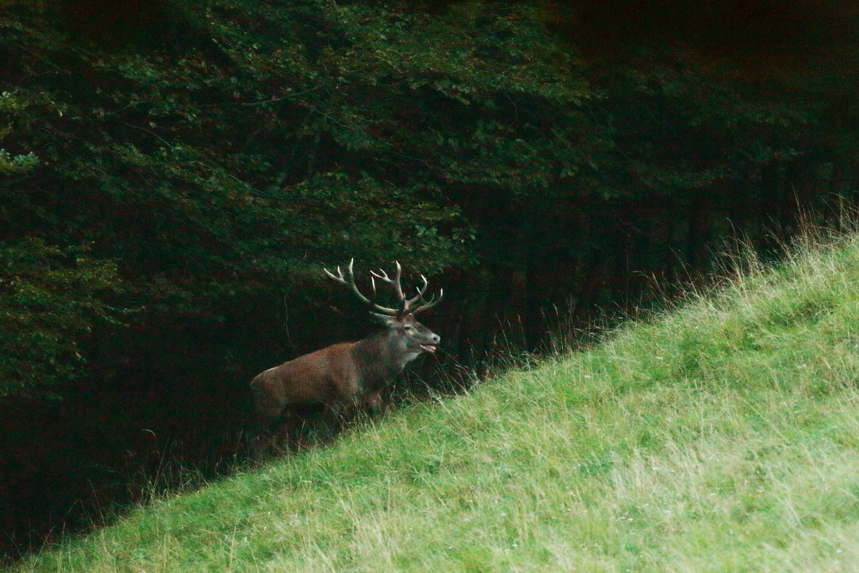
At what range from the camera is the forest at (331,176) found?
12391 mm

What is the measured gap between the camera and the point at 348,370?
1346 cm

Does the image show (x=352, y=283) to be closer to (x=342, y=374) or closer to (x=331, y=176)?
(x=342, y=374)

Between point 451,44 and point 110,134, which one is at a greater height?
point 451,44

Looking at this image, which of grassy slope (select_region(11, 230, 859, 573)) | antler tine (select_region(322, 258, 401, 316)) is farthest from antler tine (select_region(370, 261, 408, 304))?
grassy slope (select_region(11, 230, 859, 573))

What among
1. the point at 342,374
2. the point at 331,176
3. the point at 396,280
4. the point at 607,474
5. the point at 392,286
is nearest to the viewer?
the point at 607,474

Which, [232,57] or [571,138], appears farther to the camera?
[571,138]

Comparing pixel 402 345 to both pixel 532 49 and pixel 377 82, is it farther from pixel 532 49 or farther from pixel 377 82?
pixel 532 49

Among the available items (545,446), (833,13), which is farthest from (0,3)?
(833,13)

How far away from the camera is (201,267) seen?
13.3 meters

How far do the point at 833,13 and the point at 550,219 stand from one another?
514 cm

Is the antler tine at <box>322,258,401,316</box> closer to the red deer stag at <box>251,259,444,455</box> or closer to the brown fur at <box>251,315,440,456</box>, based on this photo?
the red deer stag at <box>251,259,444,455</box>

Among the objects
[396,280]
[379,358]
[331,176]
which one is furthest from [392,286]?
[331,176]

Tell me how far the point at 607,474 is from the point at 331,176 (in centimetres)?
756

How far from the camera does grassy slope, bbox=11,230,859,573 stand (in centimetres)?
553
